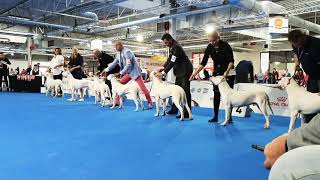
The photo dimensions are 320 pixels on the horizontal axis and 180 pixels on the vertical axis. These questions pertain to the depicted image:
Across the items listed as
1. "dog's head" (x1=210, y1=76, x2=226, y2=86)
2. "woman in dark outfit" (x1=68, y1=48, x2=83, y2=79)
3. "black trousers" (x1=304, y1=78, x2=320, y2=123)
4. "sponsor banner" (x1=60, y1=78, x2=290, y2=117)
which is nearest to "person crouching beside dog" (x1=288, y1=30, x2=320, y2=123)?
"black trousers" (x1=304, y1=78, x2=320, y2=123)

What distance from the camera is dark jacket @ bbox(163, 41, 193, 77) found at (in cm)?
589

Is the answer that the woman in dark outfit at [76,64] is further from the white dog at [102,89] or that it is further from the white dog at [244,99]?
the white dog at [244,99]

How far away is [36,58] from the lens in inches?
1428

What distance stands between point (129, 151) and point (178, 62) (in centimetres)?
330

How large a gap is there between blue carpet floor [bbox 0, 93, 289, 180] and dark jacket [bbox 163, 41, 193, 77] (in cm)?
145

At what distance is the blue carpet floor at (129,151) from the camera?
2.27 meters

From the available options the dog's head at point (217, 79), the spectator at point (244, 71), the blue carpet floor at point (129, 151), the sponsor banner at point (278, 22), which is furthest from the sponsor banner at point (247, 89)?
the sponsor banner at point (278, 22)

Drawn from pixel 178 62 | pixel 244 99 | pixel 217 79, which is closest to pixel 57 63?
pixel 178 62

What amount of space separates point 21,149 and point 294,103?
10.1 ft

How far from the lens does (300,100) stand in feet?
11.9

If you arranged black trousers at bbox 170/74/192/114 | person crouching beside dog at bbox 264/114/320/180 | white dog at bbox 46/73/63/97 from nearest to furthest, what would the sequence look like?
1. person crouching beside dog at bbox 264/114/320/180
2. black trousers at bbox 170/74/192/114
3. white dog at bbox 46/73/63/97

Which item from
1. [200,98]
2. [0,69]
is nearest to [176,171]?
[200,98]

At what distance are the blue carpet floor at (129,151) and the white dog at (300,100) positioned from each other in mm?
521

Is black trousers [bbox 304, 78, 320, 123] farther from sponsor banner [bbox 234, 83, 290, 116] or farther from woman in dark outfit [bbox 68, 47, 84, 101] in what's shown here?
woman in dark outfit [bbox 68, 47, 84, 101]
